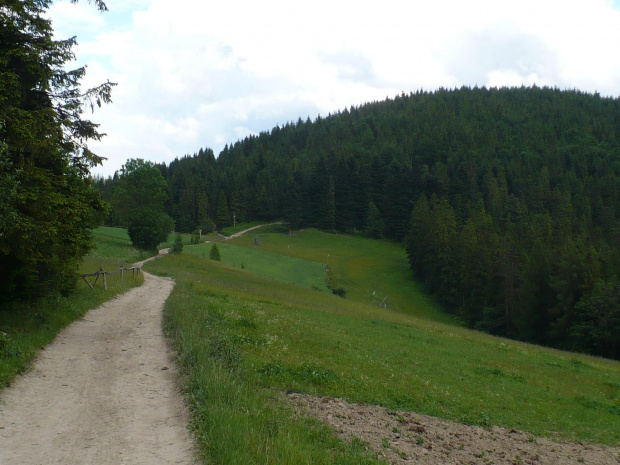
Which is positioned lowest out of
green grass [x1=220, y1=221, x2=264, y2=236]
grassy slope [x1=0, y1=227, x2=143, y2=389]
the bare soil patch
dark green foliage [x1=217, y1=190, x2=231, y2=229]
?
the bare soil patch

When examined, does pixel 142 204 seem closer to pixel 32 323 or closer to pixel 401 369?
pixel 32 323

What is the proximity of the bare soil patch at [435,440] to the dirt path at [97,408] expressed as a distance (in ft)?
9.90

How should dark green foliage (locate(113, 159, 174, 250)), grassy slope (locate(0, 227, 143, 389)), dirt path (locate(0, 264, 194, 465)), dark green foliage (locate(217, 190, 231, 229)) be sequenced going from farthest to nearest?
dark green foliage (locate(217, 190, 231, 229))
dark green foliage (locate(113, 159, 174, 250))
grassy slope (locate(0, 227, 143, 389))
dirt path (locate(0, 264, 194, 465))

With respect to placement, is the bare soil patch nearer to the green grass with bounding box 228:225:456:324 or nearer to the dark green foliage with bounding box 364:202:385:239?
the green grass with bounding box 228:225:456:324

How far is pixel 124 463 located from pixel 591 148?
19547 centimetres

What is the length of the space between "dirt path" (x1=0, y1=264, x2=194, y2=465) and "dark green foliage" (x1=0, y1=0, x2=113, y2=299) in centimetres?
292

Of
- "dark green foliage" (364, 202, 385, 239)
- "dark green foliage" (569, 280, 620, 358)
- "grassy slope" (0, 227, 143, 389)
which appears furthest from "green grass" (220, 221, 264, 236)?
"grassy slope" (0, 227, 143, 389)

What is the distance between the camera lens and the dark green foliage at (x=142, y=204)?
227ft

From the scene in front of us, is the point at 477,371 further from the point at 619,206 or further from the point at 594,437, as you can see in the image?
the point at 619,206

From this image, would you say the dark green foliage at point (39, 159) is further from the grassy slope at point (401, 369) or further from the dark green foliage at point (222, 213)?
the dark green foliage at point (222, 213)

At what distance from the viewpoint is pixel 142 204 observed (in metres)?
75.1

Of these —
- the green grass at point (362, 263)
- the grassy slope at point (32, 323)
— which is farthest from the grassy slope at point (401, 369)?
the green grass at point (362, 263)

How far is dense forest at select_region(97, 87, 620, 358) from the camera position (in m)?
56.9

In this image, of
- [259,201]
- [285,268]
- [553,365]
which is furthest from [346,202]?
[553,365]
